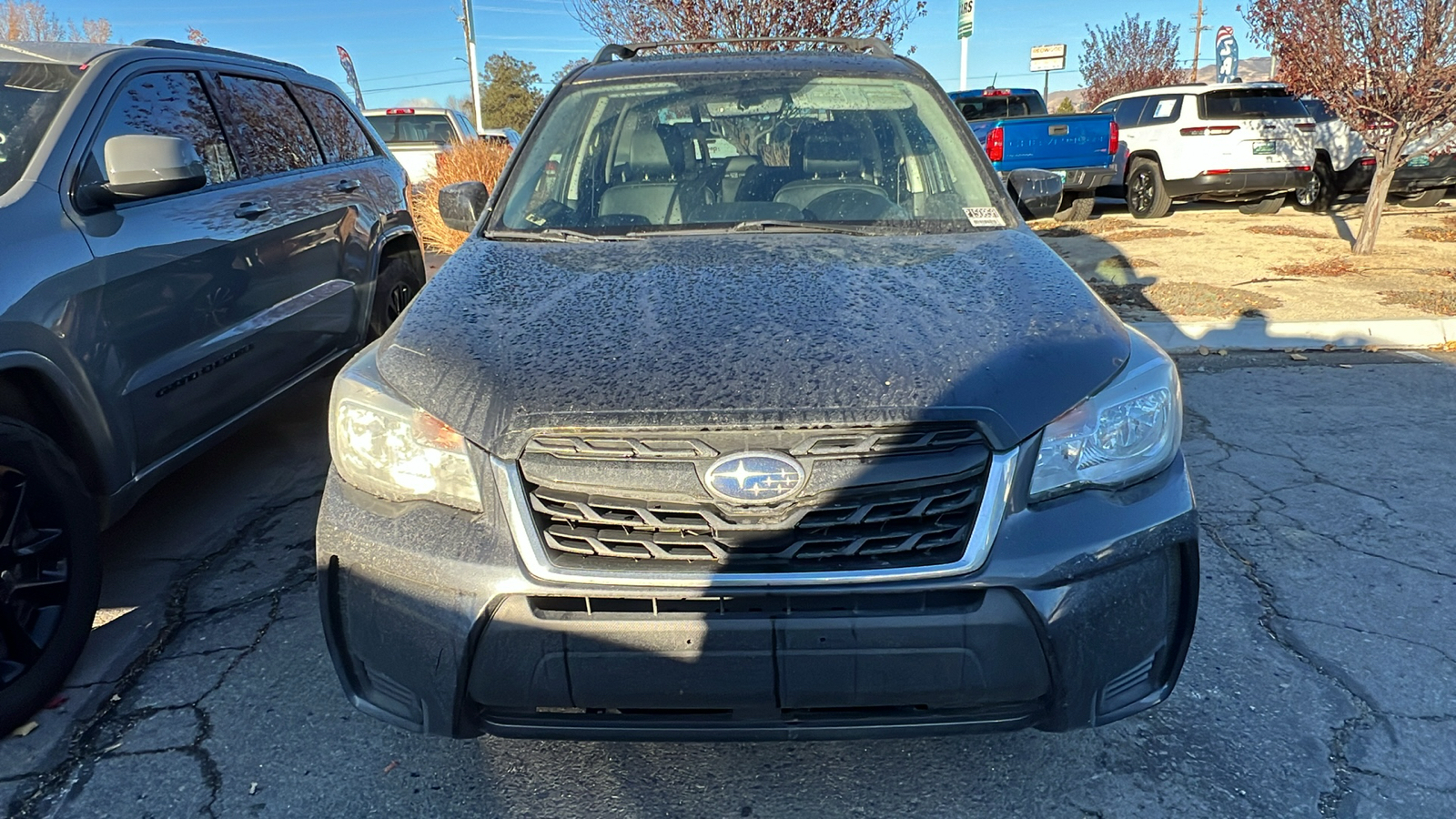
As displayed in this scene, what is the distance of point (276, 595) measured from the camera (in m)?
3.11

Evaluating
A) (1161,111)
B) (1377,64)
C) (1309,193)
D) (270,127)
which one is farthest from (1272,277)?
(270,127)

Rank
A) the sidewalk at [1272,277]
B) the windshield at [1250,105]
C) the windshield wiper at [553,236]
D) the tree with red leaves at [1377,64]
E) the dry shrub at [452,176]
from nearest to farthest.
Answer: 1. the windshield wiper at [553,236]
2. the sidewalk at [1272,277]
3. the tree with red leaves at [1377,64]
4. the dry shrub at [452,176]
5. the windshield at [1250,105]

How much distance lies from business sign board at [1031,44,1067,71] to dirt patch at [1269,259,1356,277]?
→ 2547 centimetres

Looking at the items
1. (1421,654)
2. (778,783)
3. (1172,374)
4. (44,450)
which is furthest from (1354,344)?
(44,450)

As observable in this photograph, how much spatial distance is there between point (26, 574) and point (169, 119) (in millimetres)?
1909

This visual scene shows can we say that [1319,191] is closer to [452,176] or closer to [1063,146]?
[1063,146]

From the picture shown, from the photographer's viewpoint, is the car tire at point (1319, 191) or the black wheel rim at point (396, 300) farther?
the car tire at point (1319, 191)

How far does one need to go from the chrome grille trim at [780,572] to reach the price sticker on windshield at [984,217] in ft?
4.22

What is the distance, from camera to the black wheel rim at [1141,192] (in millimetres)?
12203

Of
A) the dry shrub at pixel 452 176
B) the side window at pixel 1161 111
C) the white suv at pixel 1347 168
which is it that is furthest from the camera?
the side window at pixel 1161 111

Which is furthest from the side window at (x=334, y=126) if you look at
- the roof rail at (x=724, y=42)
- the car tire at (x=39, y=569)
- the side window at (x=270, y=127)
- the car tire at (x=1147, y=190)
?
the car tire at (x=1147, y=190)

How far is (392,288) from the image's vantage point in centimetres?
504

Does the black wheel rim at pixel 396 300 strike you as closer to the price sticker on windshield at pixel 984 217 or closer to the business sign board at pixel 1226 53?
the price sticker on windshield at pixel 984 217

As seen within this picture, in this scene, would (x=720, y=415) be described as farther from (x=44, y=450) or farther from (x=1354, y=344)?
(x=1354, y=344)
